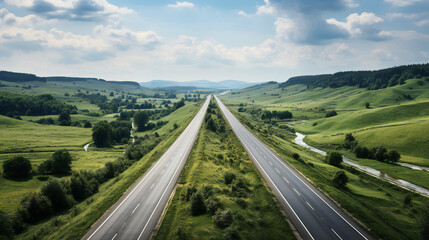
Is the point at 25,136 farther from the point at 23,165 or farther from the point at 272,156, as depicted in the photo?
the point at 272,156

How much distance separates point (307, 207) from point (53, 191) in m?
50.6

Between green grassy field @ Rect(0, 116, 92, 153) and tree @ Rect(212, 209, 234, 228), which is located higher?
tree @ Rect(212, 209, 234, 228)

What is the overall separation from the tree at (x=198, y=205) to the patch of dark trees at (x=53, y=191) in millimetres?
22712

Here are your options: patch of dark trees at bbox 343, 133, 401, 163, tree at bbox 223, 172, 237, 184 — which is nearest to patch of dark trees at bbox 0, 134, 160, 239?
tree at bbox 223, 172, 237, 184

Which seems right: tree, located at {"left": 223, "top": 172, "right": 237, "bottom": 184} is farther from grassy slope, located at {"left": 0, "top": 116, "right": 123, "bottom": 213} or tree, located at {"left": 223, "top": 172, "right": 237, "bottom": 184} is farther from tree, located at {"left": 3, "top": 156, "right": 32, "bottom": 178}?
tree, located at {"left": 3, "top": 156, "right": 32, "bottom": 178}

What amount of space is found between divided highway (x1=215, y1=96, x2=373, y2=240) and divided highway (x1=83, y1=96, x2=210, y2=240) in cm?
2143

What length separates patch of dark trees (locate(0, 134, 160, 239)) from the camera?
3678cm

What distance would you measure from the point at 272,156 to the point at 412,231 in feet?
109

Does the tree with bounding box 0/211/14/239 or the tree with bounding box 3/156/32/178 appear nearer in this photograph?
the tree with bounding box 0/211/14/239

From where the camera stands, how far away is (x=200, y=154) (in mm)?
60875

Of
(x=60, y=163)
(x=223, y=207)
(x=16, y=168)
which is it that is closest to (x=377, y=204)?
(x=223, y=207)

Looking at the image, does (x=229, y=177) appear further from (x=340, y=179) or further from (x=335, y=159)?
(x=335, y=159)

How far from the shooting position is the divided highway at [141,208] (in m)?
29.5

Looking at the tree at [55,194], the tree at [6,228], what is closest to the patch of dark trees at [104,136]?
the tree at [55,194]
